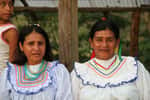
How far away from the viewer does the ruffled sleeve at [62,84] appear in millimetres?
2443

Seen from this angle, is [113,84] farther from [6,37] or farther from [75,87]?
[6,37]

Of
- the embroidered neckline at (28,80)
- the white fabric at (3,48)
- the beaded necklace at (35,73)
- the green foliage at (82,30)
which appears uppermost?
the white fabric at (3,48)

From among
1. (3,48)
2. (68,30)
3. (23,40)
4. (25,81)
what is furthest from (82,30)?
(25,81)

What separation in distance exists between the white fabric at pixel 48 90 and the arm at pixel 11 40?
0.74 ft

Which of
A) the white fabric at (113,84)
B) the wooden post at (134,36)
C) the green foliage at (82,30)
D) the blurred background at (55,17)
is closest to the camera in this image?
the white fabric at (113,84)

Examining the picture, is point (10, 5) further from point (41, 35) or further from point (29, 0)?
point (29, 0)

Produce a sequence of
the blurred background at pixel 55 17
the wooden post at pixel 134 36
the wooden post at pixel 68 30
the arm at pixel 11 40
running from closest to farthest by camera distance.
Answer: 1. the arm at pixel 11 40
2. the wooden post at pixel 68 30
3. the blurred background at pixel 55 17
4. the wooden post at pixel 134 36

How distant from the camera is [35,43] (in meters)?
2.52

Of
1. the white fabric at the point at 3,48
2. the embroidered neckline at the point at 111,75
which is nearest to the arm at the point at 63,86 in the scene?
the embroidered neckline at the point at 111,75

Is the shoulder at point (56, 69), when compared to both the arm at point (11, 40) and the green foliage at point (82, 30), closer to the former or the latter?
the arm at point (11, 40)

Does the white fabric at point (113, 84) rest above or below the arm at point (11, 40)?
below

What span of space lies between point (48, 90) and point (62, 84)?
137mm

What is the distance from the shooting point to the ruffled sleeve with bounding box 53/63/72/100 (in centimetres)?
244

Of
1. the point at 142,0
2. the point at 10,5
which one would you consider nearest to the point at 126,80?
the point at 10,5
